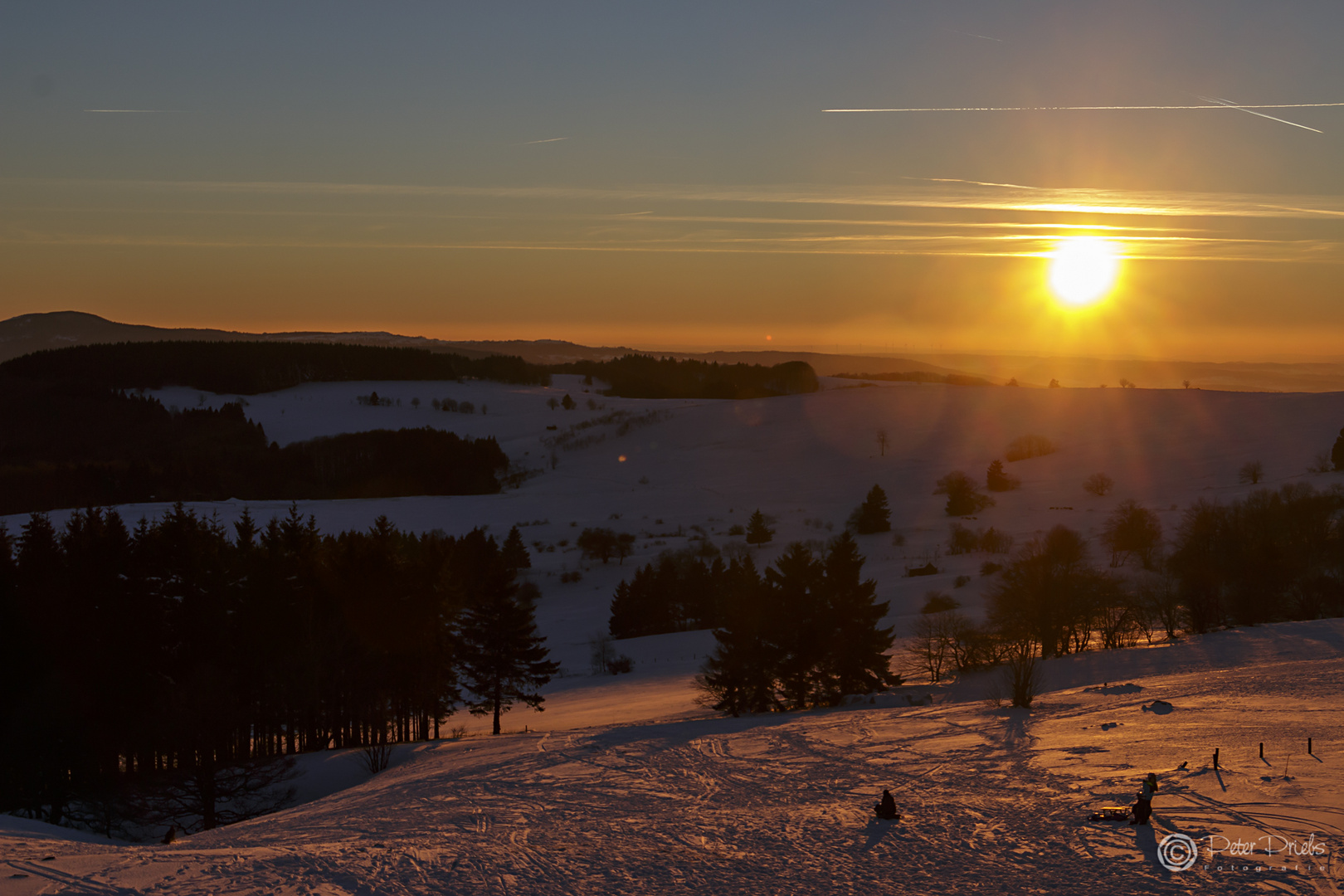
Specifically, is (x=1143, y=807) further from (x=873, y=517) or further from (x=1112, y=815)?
(x=873, y=517)

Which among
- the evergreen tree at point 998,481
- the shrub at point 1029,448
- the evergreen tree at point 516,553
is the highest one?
the shrub at point 1029,448

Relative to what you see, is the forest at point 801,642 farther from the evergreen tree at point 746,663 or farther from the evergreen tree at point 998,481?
the evergreen tree at point 998,481

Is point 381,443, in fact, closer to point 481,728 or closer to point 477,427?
point 477,427

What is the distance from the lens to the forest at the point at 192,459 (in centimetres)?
8731

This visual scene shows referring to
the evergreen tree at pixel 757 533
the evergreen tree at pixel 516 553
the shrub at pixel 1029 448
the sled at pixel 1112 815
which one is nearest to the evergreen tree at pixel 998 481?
the shrub at pixel 1029 448

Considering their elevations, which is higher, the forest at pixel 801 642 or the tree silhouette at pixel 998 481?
the tree silhouette at pixel 998 481

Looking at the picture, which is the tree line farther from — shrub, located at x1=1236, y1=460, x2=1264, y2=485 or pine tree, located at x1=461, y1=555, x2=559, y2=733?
shrub, located at x1=1236, y1=460, x2=1264, y2=485

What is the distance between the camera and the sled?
485 inches

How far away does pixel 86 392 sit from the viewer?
151125 mm

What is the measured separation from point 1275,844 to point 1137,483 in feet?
229

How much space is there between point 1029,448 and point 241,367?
145134mm

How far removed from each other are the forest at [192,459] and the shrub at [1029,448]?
54164 millimetres

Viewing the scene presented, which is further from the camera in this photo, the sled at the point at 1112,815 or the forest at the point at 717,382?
the forest at the point at 717,382

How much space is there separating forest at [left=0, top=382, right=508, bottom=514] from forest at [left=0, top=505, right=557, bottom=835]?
169ft
